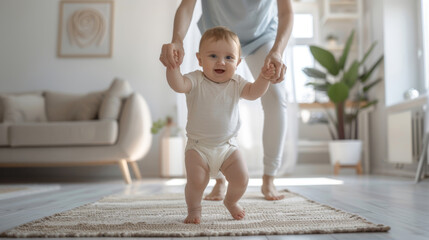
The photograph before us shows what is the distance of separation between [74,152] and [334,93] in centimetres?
214

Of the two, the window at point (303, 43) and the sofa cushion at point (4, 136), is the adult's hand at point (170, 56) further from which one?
the window at point (303, 43)

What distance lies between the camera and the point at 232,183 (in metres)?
0.98

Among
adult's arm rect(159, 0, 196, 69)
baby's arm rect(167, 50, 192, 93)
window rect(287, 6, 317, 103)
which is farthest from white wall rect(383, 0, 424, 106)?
baby's arm rect(167, 50, 192, 93)

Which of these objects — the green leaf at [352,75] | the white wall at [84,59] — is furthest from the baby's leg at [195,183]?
the white wall at [84,59]

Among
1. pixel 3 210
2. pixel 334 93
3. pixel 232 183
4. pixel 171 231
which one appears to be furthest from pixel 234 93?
pixel 334 93

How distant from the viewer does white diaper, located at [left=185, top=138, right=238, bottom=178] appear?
98cm

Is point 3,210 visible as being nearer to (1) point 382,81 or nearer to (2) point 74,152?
(2) point 74,152

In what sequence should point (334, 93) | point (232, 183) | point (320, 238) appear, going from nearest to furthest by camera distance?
1. point (320, 238)
2. point (232, 183)
3. point (334, 93)

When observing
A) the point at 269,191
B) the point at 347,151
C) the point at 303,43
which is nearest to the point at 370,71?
the point at 347,151

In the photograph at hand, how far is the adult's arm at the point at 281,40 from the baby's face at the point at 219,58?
9cm

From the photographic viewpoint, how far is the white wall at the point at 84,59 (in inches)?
167

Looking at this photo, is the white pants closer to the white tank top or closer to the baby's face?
the white tank top

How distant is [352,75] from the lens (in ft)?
12.0

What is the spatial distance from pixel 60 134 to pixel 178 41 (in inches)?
80.9
